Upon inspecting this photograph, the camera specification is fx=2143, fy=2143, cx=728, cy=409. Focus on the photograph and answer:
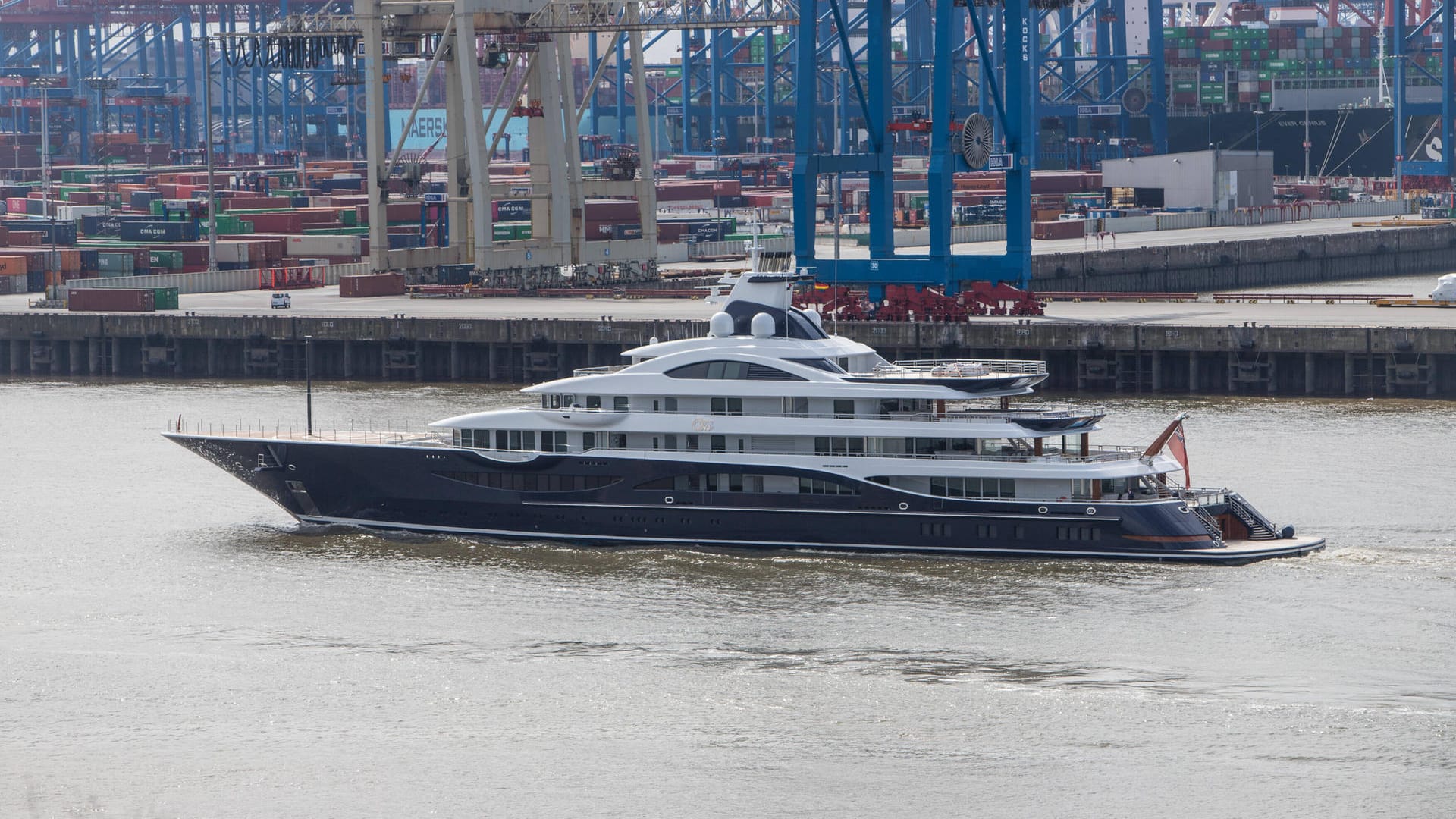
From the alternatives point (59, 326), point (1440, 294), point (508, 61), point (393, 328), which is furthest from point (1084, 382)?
point (59, 326)

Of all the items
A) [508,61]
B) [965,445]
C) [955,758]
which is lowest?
[955,758]

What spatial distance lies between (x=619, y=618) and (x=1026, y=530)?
851cm

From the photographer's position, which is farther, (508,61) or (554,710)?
(508,61)

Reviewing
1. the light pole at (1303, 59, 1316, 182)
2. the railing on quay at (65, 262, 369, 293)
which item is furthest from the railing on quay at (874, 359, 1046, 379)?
the light pole at (1303, 59, 1316, 182)

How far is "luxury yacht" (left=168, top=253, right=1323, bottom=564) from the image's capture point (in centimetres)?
4112

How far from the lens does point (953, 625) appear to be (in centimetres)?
3706

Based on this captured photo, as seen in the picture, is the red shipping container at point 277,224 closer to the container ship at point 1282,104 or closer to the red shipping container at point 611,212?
the red shipping container at point 611,212

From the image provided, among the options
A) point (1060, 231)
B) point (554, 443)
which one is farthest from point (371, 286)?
point (554, 443)

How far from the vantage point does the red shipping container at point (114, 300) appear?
255 ft

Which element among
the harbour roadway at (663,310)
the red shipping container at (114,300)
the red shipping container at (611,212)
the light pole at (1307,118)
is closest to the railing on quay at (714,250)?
the red shipping container at (611,212)

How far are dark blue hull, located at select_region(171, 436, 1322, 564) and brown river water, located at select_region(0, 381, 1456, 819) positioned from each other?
489 mm

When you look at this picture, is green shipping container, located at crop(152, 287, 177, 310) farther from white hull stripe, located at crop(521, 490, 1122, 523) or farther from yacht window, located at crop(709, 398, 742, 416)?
yacht window, located at crop(709, 398, 742, 416)

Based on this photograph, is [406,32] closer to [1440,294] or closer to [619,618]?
[1440,294]

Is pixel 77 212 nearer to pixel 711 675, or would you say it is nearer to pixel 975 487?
pixel 975 487
